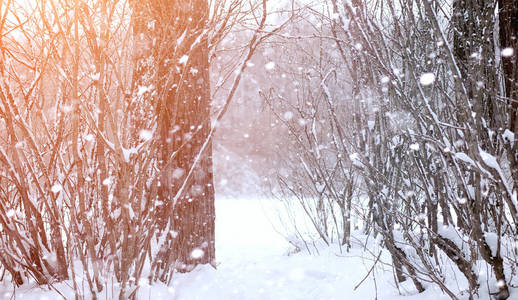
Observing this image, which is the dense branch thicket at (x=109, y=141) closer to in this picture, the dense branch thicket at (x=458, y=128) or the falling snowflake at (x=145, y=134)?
the falling snowflake at (x=145, y=134)

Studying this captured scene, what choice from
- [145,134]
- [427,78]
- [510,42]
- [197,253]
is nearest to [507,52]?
[510,42]

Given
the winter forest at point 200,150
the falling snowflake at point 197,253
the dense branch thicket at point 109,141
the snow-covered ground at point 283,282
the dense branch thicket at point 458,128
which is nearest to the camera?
the dense branch thicket at point 458,128

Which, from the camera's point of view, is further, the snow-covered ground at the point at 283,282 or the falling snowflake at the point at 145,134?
the snow-covered ground at the point at 283,282

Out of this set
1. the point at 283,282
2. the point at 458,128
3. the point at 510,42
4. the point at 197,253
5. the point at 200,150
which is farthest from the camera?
the point at 283,282

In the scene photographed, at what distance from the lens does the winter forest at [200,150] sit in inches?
81.2

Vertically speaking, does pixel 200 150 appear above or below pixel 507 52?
below

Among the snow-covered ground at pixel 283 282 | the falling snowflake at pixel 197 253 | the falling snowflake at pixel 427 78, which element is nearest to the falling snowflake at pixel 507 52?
the falling snowflake at pixel 427 78

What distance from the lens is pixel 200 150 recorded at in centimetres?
312

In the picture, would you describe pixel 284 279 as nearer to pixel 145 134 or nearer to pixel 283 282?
pixel 283 282

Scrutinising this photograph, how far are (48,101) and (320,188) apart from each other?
3283mm

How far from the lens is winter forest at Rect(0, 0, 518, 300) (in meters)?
2.06

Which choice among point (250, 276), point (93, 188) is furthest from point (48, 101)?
point (250, 276)

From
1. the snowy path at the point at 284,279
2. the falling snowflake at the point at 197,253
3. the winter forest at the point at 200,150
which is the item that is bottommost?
the snowy path at the point at 284,279

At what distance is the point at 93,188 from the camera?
295 centimetres
